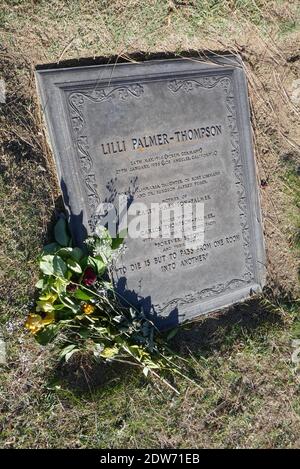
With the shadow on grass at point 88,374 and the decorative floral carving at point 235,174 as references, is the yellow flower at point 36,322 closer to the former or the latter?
the shadow on grass at point 88,374

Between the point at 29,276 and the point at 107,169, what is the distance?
87cm

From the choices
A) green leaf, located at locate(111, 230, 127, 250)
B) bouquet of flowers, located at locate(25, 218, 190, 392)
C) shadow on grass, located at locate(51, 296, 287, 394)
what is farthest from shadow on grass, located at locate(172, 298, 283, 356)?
green leaf, located at locate(111, 230, 127, 250)

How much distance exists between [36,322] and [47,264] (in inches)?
14.9

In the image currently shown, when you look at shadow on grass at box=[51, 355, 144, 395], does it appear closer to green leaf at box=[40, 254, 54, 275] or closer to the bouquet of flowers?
the bouquet of flowers

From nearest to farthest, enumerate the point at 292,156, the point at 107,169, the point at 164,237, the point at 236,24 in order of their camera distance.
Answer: the point at 107,169 < the point at 164,237 < the point at 236,24 < the point at 292,156

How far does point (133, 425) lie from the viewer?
11.2 ft

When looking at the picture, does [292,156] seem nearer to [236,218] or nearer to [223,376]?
[236,218]

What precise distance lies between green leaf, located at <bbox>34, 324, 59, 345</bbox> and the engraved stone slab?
1.65ft

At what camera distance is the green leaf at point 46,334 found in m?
3.15

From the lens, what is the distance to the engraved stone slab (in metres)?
3.14

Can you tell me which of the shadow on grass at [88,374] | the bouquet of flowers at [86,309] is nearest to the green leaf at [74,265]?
the bouquet of flowers at [86,309]

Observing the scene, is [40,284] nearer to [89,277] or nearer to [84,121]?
[89,277]

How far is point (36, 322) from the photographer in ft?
10.2
